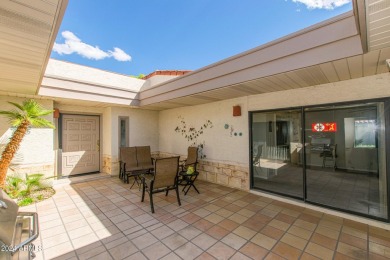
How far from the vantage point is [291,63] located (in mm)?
2715

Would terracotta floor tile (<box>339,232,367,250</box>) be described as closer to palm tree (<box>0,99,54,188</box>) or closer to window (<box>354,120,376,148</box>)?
window (<box>354,120,376,148</box>)

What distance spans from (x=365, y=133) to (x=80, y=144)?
7842 millimetres

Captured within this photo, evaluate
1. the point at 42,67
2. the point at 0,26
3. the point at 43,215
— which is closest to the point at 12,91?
the point at 42,67

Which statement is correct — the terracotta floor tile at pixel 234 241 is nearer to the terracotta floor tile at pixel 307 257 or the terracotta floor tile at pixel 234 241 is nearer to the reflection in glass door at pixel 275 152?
the terracotta floor tile at pixel 307 257

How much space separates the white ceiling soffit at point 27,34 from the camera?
1546 mm

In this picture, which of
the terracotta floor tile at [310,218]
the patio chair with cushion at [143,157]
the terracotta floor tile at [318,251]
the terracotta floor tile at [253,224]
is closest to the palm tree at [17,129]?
the patio chair with cushion at [143,157]

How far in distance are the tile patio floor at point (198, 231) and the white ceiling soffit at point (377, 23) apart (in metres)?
2.62

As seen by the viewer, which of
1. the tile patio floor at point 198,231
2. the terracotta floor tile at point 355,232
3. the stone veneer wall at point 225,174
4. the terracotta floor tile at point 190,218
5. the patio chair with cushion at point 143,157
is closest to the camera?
the tile patio floor at point 198,231

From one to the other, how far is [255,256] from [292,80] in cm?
298

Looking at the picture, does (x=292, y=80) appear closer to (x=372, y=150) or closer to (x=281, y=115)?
(x=281, y=115)

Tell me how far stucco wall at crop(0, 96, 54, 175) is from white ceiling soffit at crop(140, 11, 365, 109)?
429cm

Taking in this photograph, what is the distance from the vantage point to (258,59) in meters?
3.07

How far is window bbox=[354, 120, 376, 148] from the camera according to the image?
3.22 metres

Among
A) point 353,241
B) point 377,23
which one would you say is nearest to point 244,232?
point 353,241
